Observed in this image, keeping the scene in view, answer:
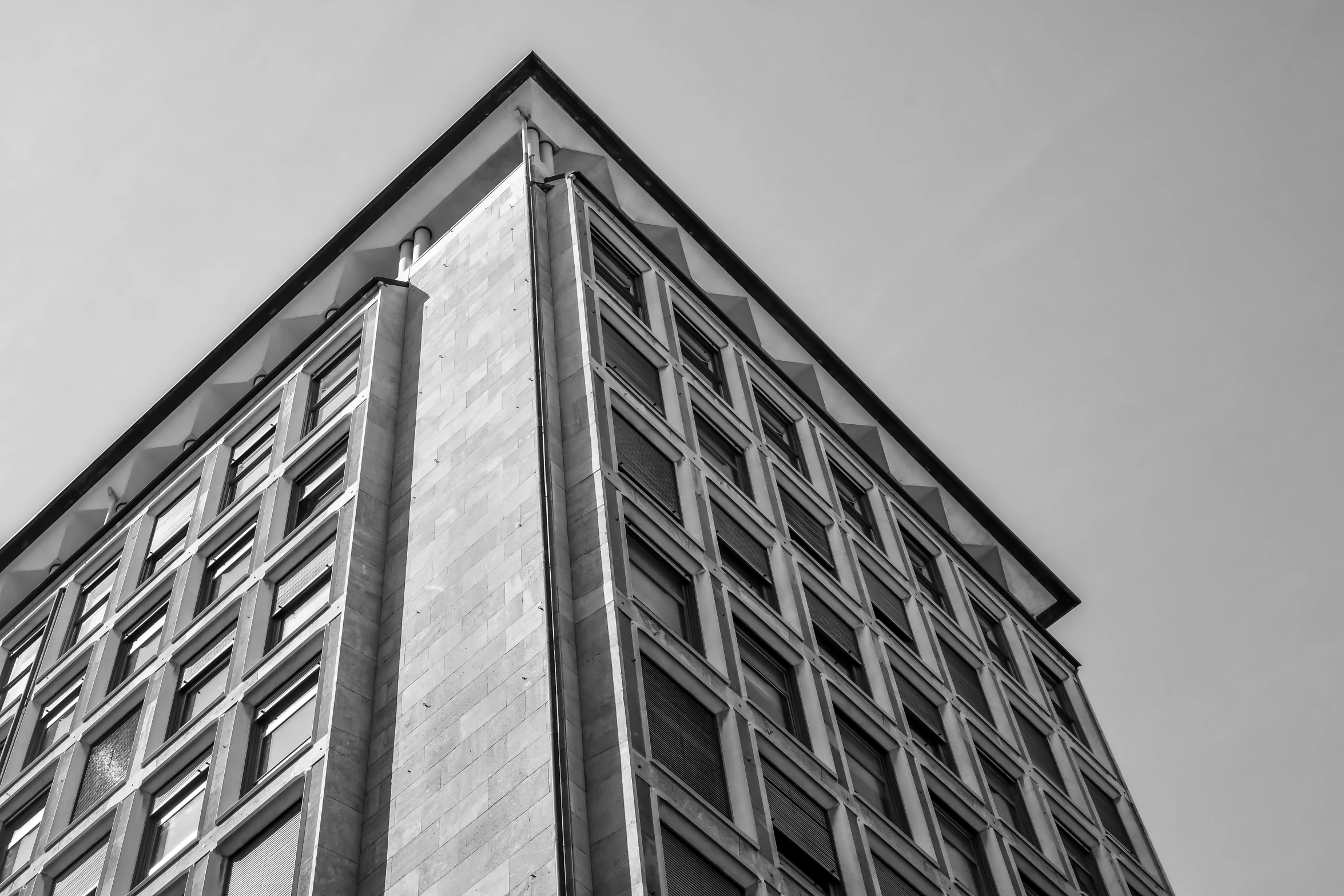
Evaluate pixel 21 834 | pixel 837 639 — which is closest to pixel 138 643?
pixel 21 834

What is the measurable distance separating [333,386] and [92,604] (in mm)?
10325

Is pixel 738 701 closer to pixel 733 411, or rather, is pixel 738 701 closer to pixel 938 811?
pixel 938 811

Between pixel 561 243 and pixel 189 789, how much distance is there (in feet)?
50.9

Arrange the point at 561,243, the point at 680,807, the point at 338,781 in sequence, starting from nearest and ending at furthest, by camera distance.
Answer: the point at 680,807 < the point at 338,781 < the point at 561,243

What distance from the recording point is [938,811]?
33188mm

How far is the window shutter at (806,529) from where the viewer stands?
3822cm

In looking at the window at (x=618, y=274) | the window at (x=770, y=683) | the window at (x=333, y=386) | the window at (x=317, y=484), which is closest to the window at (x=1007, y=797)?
the window at (x=770, y=683)

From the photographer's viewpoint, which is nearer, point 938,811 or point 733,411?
point 938,811

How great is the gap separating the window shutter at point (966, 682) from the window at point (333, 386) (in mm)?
17222

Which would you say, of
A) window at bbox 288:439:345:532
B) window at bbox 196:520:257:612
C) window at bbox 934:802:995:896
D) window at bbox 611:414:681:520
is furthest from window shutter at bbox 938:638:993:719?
window at bbox 196:520:257:612

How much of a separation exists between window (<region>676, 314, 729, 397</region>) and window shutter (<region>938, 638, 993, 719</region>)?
9396 millimetres

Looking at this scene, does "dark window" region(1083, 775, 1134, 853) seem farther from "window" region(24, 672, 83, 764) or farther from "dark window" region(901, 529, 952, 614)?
"window" region(24, 672, 83, 764)

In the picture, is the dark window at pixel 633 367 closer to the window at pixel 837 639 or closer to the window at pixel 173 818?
the window at pixel 837 639

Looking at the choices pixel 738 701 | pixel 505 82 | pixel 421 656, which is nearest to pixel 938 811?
pixel 738 701
